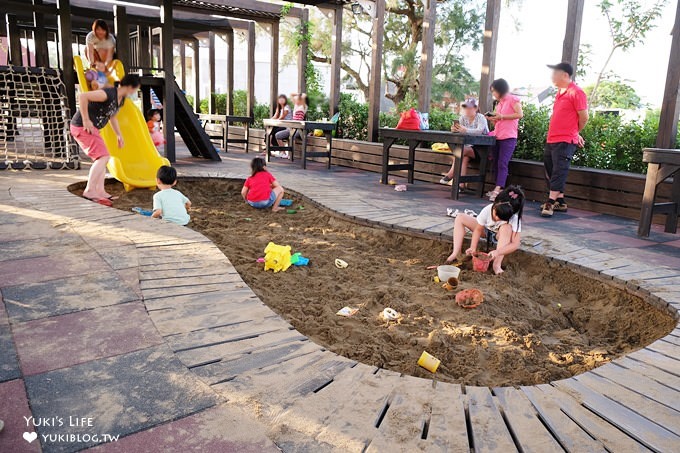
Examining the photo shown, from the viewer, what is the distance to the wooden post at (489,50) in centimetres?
707

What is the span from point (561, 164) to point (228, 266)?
4.01m

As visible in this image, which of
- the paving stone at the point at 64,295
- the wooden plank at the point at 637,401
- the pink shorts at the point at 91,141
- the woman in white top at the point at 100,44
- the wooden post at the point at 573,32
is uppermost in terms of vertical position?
the wooden post at the point at 573,32

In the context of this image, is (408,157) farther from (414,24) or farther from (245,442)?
(414,24)

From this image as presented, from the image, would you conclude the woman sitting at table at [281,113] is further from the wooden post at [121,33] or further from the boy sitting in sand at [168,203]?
the boy sitting in sand at [168,203]

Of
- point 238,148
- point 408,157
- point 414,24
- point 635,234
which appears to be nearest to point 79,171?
point 408,157

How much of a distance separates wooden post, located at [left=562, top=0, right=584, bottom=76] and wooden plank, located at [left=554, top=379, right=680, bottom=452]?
5.40 m

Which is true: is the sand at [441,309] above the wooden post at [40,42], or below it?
below

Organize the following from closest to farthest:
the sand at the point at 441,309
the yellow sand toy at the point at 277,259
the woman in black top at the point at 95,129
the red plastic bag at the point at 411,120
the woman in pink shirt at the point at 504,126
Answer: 1. the sand at the point at 441,309
2. the yellow sand toy at the point at 277,259
3. the woman in black top at the point at 95,129
4. the woman in pink shirt at the point at 504,126
5. the red plastic bag at the point at 411,120

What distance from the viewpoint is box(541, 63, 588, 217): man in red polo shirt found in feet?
17.9

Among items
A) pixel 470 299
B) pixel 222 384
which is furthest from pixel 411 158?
pixel 222 384

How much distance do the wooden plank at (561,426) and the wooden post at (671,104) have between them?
4.68 meters

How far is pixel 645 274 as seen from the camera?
11.2 ft

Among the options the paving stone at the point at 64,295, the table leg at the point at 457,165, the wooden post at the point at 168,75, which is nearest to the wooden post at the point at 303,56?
the wooden post at the point at 168,75

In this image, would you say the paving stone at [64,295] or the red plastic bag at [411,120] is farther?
the red plastic bag at [411,120]
